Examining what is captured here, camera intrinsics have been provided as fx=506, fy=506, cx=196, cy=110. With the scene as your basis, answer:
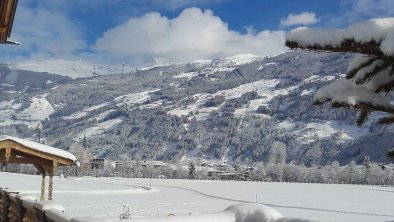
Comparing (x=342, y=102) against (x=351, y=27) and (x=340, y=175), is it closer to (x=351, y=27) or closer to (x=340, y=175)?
(x=351, y=27)

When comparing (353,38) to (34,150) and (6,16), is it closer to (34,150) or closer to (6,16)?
(6,16)

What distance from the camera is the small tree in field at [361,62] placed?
93.1 inches

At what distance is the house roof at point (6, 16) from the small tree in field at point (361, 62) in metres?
4.83

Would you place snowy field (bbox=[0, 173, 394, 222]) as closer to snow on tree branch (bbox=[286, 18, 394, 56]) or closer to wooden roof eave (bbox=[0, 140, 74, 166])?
wooden roof eave (bbox=[0, 140, 74, 166])

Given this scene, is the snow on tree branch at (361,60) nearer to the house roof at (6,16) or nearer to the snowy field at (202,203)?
the house roof at (6,16)

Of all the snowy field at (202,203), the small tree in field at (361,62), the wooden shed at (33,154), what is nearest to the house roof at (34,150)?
the wooden shed at (33,154)

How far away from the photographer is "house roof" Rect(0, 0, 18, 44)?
255 inches

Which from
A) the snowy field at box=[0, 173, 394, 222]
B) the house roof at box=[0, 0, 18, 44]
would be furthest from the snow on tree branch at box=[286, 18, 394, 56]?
the snowy field at box=[0, 173, 394, 222]

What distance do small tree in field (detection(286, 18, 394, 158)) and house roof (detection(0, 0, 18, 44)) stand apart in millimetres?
4827

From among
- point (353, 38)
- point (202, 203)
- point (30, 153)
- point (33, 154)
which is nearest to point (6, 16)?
point (353, 38)

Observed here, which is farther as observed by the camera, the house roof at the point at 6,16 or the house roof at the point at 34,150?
the house roof at the point at 34,150

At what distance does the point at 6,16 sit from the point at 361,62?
5.77m

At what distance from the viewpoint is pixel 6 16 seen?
7129mm

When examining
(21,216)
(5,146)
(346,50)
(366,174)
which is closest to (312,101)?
(346,50)
